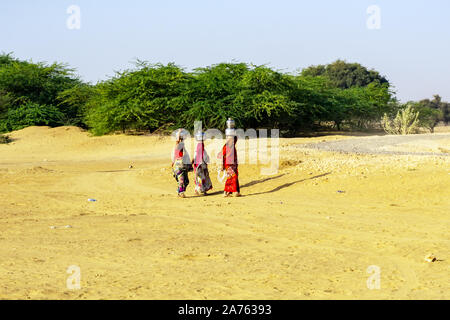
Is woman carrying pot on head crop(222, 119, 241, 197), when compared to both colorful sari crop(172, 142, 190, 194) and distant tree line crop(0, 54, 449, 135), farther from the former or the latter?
distant tree line crop(0, 54, 449, 135)

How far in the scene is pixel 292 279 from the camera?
19.3ft

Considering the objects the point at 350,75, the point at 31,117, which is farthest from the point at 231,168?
the point at 350,75

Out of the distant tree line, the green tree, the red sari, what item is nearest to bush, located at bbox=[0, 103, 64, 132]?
the distant tree line

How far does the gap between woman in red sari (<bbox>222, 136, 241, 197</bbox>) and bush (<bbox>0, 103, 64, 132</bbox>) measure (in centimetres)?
2145

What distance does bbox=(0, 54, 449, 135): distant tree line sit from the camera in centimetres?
2878

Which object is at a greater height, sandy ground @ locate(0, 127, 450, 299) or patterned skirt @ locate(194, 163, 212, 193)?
patterned skirt @ locate(194, 163, 212, 193)

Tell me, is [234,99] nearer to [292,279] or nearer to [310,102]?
[310,102]

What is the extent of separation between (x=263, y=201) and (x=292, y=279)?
247 inches

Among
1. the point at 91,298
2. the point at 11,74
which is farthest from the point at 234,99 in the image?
the point at 91,298

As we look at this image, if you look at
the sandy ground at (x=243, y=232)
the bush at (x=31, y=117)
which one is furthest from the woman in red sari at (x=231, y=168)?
the bush at (x=31, y=117)

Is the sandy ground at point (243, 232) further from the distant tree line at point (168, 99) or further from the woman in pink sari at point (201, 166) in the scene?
the distant tree line at point (168, 99)

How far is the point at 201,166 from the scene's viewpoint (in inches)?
524

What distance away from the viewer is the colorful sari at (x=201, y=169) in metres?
13.3

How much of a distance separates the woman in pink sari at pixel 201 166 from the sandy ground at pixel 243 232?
45 cm
